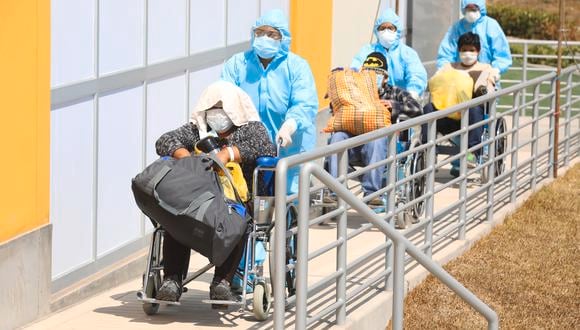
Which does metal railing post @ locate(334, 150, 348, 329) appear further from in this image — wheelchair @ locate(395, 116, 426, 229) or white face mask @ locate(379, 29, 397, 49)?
white face mask @ locate(379, 29, 397, 49)

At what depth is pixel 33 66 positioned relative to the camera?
8781 millimetres

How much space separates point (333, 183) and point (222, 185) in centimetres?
126

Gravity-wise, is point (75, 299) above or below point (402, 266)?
below

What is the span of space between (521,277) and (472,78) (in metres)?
3.62

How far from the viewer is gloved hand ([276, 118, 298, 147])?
9.21 meters

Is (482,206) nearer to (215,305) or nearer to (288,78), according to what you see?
(288,78)

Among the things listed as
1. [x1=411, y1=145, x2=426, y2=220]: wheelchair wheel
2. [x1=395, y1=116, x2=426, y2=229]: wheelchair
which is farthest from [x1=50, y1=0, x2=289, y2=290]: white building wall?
[x1=411, y1=145, x2=426, y2=220]: wheelchair wheel

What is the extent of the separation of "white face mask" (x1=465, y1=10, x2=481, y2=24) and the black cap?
2.63 metres

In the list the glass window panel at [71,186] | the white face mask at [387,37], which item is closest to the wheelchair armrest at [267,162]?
the glass window panel at [71,186]

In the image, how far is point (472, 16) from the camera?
584 inches

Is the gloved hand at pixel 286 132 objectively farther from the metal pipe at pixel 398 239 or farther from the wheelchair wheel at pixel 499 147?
the wheelchair wheel at pixel 499 147

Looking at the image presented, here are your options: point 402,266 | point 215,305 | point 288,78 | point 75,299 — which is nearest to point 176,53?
point 288,78

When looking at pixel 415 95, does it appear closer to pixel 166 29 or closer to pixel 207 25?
pixel 207 25

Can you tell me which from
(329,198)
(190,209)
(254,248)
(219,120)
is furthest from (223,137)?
(329,198)
